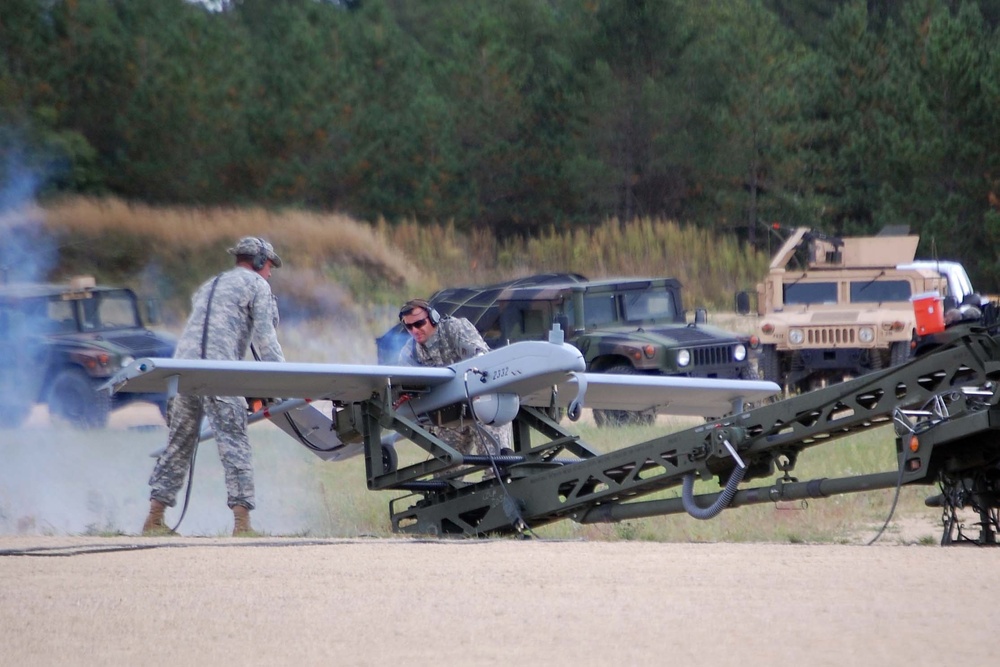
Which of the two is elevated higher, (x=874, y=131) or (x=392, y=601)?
(x=874, y=131)

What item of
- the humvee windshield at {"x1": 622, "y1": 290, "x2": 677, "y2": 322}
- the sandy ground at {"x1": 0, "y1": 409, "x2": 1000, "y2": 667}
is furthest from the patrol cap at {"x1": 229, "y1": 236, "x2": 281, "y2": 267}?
the humvee windshield at {"x1": 622, "y1": 290, "x2": 677, "y2": 322}

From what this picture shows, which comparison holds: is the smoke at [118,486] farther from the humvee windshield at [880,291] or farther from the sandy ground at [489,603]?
the humvee windshield at [880,291]

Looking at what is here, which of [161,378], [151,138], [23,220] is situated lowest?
[161,378]

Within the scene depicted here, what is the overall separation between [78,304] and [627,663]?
13894 millimetres

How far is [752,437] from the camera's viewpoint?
27.2ft

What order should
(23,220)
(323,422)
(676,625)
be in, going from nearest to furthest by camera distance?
(676,625), (323,422), (23,220)

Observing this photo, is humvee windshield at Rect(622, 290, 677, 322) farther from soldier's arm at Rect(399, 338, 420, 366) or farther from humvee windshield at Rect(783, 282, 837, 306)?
soldier's arm at Rect(399, 338, 420, 366)

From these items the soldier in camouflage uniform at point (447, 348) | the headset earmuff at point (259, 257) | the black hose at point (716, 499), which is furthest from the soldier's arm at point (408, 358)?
the black hose at point (716, 499)

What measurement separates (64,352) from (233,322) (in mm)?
8481

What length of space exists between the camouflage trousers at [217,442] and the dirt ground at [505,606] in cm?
153

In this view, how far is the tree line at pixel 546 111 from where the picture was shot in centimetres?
2602

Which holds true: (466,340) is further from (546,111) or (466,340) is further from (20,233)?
(546,111)

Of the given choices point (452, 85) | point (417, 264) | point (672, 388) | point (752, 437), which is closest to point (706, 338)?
point (672, 388)

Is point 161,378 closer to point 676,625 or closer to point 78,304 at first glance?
point 676,625
